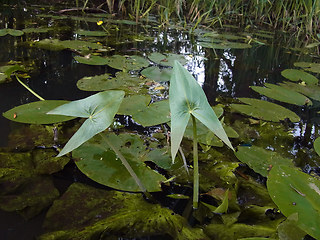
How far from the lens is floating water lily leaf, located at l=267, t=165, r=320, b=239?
556 mm

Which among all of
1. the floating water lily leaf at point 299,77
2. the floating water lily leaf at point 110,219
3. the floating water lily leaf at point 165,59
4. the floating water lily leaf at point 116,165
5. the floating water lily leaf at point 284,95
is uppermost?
the floating water lily leaf at point 165,59

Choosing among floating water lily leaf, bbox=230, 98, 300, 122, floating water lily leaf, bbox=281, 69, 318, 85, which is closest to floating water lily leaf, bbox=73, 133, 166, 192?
floating water lily leaf, bbox=230, 98, 300, 122

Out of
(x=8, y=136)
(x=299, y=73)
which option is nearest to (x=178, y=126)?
(x=8, y=136)

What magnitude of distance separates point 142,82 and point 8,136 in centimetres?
76

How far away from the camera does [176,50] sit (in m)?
2.29

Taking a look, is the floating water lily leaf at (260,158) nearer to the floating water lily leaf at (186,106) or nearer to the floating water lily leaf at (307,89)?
the floating water lily leaf at (186,106)

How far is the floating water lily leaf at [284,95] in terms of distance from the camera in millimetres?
1347

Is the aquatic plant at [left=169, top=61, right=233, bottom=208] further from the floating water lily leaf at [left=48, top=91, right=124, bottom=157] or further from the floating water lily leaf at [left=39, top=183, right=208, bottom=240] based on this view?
the floating water lily leaf at [left=39, top=183, right=208, bottom=240]

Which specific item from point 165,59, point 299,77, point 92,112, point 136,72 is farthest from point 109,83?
point 299,77

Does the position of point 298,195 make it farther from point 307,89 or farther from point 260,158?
point 307,89

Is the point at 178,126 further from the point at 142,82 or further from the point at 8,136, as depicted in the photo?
the point at 142,82

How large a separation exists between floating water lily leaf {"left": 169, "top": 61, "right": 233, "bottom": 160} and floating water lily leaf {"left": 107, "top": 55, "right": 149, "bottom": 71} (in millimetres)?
1090

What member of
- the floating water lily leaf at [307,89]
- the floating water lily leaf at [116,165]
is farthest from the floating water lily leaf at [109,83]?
the floating water lily leaf at [307,89]

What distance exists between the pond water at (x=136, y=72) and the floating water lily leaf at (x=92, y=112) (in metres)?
0.24
